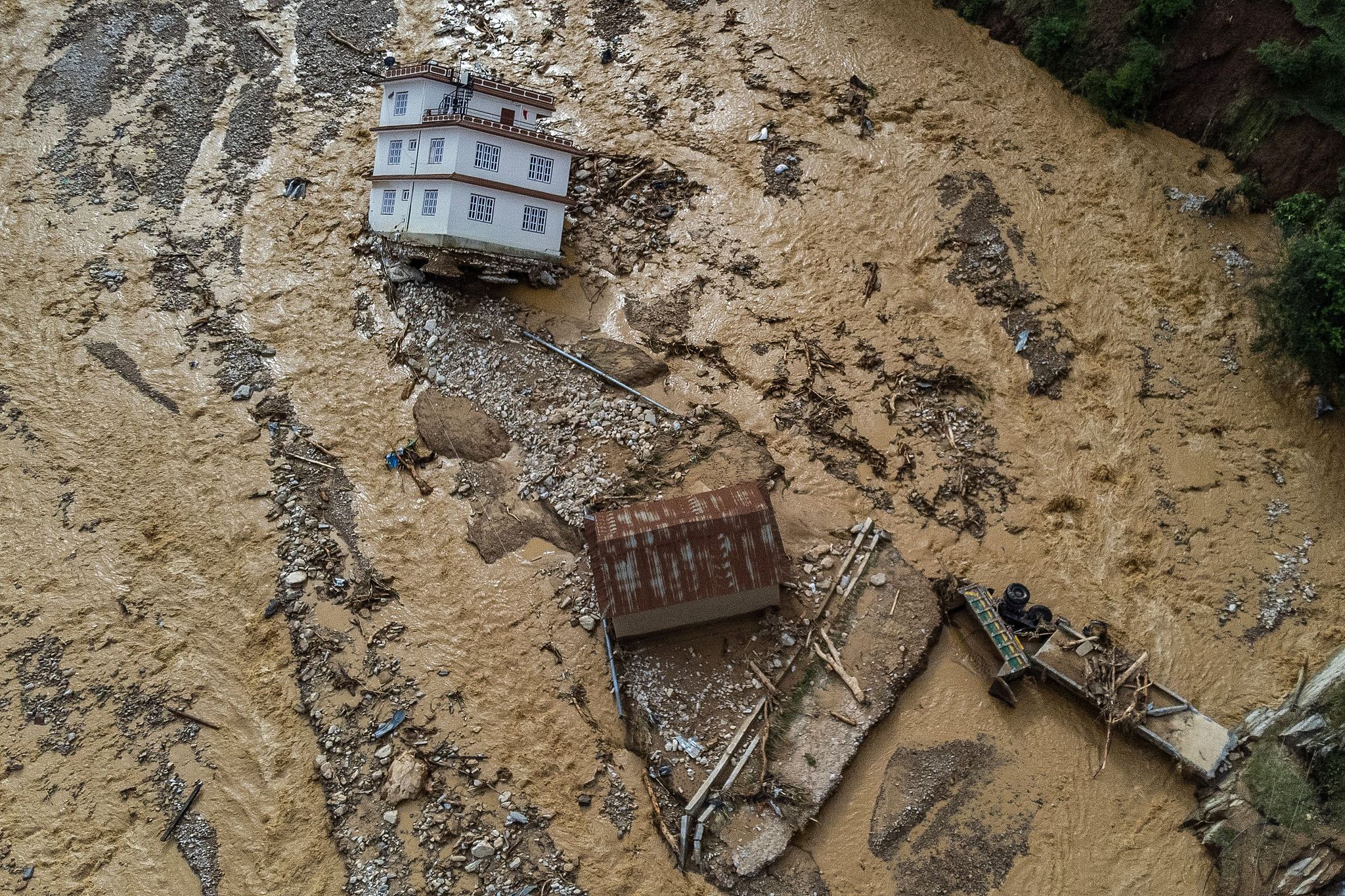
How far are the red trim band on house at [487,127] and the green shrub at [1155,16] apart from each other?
42.4ft

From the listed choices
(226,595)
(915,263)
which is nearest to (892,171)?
(915,263)

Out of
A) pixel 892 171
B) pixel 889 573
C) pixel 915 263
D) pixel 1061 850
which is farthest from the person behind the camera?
pixel 892 171

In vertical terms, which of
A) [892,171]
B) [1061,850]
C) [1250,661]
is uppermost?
[892,171]

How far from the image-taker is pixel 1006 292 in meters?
16.7

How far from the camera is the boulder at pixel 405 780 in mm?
12430

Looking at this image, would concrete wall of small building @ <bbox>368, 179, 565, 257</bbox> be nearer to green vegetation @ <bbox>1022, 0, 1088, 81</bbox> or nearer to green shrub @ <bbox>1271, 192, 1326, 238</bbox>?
green vegetation @ <bbox>1022, 0, 1088, 81</bbox>

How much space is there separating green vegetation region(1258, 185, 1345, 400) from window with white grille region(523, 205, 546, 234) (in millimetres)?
14584

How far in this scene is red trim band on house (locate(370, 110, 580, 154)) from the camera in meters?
16.6

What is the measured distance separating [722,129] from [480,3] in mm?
9213

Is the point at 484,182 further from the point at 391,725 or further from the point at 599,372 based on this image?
the point at 391,725

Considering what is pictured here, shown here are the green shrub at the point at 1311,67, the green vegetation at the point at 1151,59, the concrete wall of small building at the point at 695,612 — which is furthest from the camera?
the green vegetation at the point at 1151,59

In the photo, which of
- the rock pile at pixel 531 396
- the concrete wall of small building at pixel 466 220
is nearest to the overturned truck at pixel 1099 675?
the rock pile at pixel 531 396

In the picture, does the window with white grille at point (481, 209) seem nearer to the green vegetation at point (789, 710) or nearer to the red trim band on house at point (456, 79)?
the red trim band on house at point (456, 79)

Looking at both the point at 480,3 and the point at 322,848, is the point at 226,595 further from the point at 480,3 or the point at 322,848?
the point at 480,3
